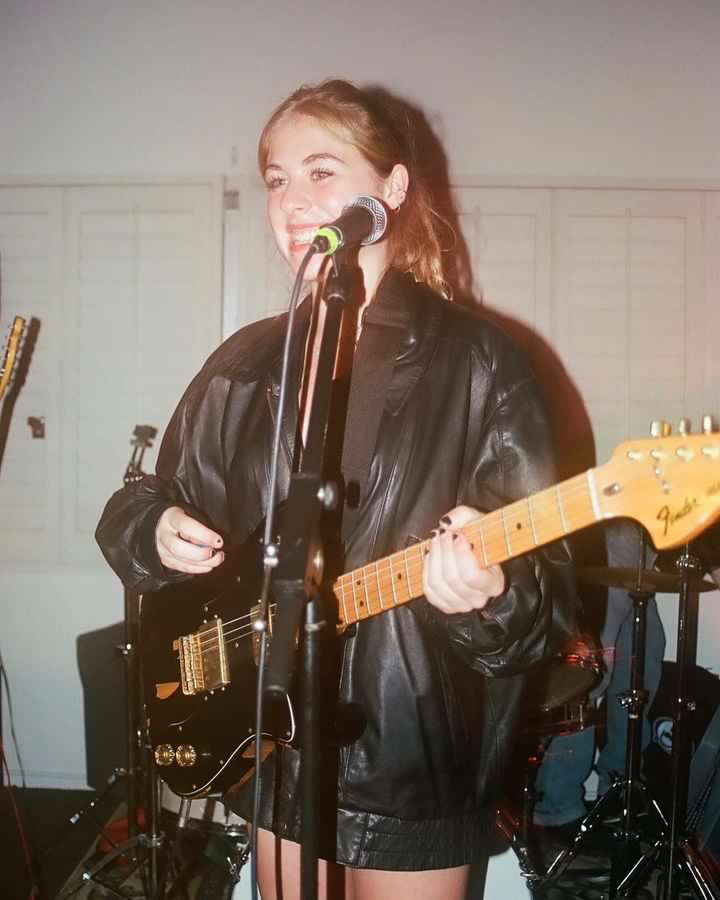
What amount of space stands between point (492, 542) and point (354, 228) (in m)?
0.57

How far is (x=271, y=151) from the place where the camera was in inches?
68.0

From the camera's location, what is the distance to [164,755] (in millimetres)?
1606

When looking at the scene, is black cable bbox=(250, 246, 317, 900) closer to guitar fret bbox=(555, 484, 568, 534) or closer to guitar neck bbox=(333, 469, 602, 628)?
guitar neck bbox=(333, 469, 602, 628)

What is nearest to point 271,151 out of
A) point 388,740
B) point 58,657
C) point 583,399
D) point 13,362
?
point 388,740

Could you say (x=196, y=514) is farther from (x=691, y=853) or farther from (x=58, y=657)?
(x=58, y=657)

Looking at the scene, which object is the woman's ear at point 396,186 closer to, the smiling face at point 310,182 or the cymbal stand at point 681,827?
the smiling face at point 310,182

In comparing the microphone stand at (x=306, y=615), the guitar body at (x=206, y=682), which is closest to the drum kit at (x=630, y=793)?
the guitar body at (x=206, y=682)

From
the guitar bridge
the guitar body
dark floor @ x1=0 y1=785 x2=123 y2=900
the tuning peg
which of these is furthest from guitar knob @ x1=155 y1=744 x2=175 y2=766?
Result: dark floor @ x1=0 y1=785 x2=123 y2=900

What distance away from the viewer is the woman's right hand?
147 centimetres

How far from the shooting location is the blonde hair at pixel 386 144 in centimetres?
166

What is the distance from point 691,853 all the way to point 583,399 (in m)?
2.14

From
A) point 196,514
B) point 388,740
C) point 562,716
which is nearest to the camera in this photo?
point 388,740

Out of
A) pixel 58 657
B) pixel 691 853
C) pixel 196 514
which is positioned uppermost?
pixel 196 514

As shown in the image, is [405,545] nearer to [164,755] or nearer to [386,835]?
[386,835]
